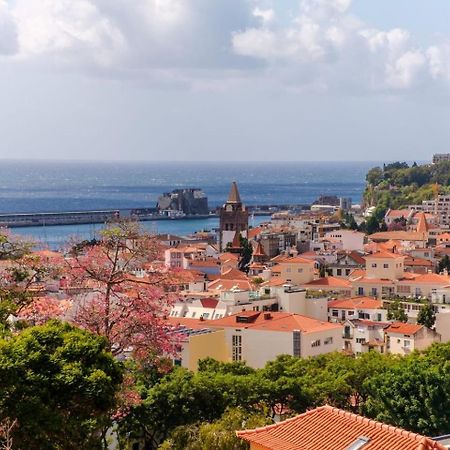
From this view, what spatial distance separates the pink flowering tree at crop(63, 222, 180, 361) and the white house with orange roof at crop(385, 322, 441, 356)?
19.6 metres

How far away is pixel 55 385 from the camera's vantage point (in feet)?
41.6

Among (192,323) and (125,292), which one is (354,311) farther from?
(125,292)

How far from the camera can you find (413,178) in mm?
119875

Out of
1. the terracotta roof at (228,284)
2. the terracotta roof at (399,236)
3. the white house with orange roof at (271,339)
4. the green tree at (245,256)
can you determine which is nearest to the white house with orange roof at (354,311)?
the terracotta roof at (228,284)

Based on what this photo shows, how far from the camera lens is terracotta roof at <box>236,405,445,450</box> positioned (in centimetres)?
1153

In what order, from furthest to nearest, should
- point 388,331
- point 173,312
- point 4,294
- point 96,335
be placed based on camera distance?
point 173,312 → point 388,331 → point 4,294 → point 96,335

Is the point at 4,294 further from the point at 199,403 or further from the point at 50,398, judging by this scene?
the point at 199,403

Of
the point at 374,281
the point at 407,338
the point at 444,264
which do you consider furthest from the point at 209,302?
the point at 444,264

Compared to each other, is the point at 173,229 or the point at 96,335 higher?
the point at 96,335

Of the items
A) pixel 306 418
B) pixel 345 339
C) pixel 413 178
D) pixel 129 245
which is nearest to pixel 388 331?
pixel 345 339

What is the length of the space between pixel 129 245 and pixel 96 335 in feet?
7.78

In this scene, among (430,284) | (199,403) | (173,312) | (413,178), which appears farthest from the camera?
(413,178)

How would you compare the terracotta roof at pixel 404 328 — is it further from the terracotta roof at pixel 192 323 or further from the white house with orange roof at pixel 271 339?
the terracotta roof at pixel 192 323

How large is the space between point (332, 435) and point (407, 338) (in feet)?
73.4
